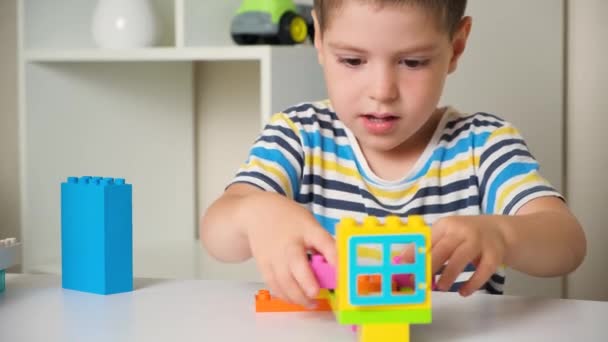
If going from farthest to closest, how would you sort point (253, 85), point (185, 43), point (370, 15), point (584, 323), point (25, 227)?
1. point (253, 85)
2. point (25, 227)
3. point (185, 43)
4. point (370, 15)
5. point (584, 323)

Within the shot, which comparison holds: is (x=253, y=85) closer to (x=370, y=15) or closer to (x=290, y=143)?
(x=290, y=143)

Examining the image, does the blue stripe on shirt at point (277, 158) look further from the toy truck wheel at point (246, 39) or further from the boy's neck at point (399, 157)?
the toy truck wheel at point (246, 39)

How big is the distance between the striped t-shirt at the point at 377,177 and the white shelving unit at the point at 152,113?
43 cm

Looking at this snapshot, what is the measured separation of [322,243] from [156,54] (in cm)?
105

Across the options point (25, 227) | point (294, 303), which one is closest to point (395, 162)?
point (294, 303)

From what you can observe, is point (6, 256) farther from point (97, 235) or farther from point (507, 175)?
point (507, 175)

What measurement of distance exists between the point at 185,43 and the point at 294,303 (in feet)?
3.31

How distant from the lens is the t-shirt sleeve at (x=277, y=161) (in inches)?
36.9

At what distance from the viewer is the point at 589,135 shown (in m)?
1.54

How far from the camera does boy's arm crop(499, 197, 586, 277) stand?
67cm

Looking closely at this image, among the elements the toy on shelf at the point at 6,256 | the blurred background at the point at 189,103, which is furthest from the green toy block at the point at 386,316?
the blurred background at the point at 189,103

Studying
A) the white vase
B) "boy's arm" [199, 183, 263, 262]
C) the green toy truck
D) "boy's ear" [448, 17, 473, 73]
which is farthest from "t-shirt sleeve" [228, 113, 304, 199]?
the white vase

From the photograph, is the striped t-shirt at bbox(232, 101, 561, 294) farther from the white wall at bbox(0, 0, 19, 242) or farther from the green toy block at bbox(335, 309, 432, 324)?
the white wall at bbox(0, 0, 19, 242)

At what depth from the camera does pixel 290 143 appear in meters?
1.00
